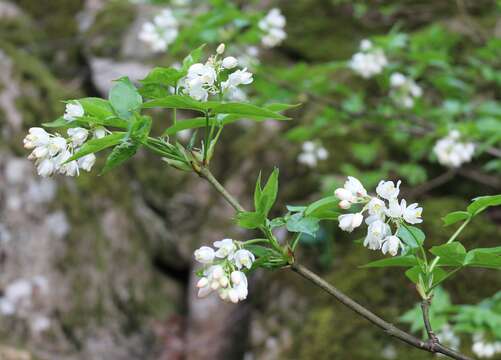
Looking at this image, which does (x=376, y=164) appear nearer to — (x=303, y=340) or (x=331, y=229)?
(x=331, y=229)

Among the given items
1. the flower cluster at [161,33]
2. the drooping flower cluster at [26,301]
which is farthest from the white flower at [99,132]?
the drooping flower cluster at [26,301]

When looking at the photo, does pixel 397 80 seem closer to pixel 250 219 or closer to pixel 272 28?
pixel 272 28

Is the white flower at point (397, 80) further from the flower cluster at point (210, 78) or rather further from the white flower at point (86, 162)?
the white flower at point (86, 162)

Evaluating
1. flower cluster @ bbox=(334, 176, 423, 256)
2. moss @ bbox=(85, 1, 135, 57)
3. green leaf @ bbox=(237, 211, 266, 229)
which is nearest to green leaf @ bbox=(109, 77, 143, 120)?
green leaf @ bbox=(237, 211, 266, 229)

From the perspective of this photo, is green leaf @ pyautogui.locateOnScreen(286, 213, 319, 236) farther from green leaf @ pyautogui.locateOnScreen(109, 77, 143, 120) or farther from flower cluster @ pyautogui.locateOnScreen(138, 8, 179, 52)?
flower cluster @ pyautogui.locateOnScreen(138, 8, 179, 52)

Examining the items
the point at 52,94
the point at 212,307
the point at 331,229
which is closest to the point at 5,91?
the point at 52,94

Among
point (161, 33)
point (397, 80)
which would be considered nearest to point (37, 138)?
point (161, 33)
